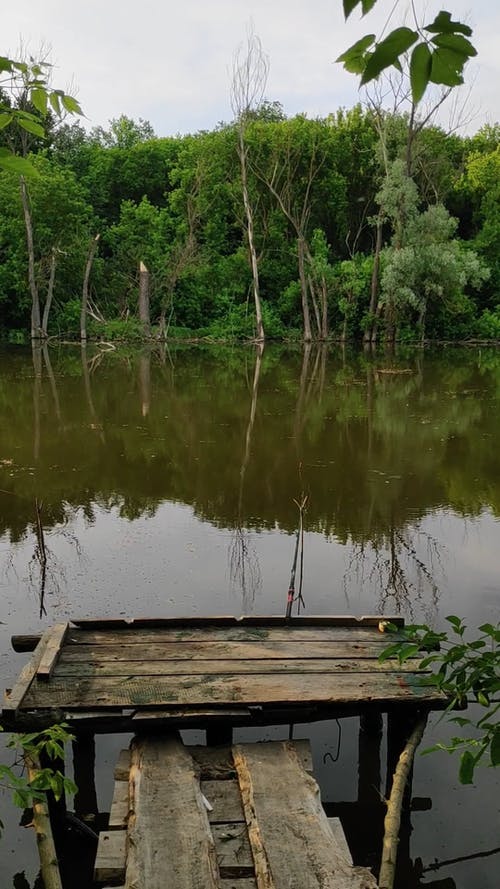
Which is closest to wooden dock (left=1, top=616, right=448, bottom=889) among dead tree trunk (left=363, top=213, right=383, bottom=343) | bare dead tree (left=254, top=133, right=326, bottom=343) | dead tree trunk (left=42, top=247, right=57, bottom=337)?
dead tree trunk (left=42, top=247, right=57, bottom=337)

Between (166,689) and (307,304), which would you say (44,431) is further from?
(307,304)

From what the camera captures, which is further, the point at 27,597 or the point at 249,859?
the point at 27,597

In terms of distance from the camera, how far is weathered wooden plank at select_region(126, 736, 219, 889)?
3.31m

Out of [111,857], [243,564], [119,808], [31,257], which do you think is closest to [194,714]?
[119,808]

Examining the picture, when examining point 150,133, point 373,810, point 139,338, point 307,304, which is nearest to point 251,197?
point 307,304

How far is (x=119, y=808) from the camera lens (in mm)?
3811

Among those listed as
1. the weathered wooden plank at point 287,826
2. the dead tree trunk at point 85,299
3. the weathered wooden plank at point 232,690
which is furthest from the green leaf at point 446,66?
the dead tree trunk at point 85,299

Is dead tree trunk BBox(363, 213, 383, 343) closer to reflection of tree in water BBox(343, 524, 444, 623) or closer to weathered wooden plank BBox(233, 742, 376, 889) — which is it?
reflection of tree in water BBox(343, 524, 444, 623)

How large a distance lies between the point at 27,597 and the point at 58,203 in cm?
3412

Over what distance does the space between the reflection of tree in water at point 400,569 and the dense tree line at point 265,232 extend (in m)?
30.1

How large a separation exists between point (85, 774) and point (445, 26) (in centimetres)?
473

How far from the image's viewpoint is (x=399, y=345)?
41.5 m

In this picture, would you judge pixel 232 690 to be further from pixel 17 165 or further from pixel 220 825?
pixel 17 165

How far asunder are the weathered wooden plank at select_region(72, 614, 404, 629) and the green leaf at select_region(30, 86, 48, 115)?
394 centimetres
